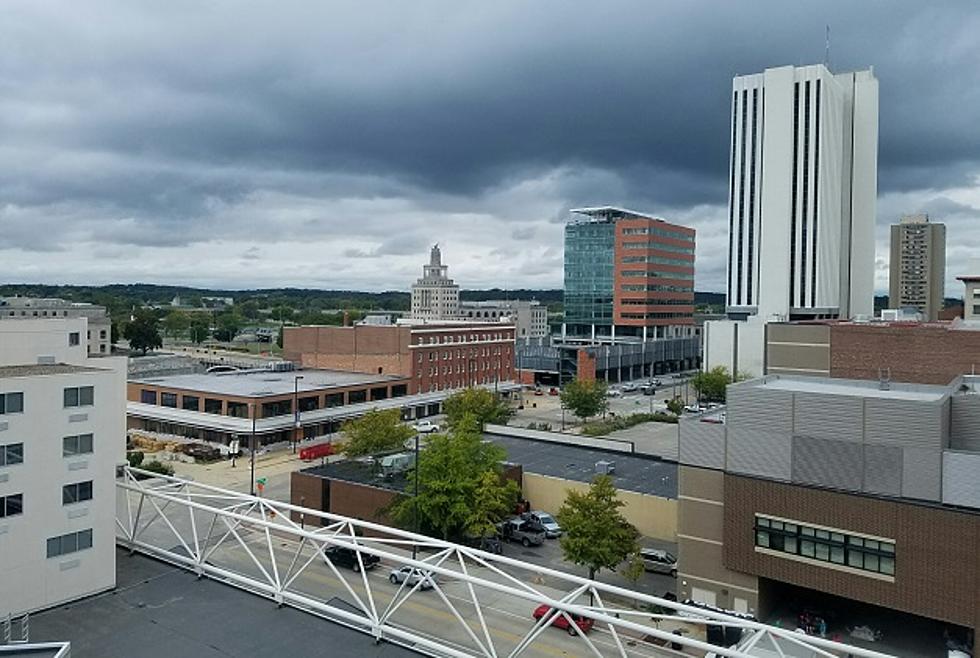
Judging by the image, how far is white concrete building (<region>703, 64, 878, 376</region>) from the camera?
371 ft

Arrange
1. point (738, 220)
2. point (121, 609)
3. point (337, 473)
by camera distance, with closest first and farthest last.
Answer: point (121, 609) < point (337, 473) < point (738, 220)

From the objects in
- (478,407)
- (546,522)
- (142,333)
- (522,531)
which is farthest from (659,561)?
(142,333)

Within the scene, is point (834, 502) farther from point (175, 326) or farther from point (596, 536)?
point (175, 326)

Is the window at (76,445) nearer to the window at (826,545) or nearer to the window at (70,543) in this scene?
the window at (70,543)

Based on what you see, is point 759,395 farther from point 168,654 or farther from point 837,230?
point 837,230

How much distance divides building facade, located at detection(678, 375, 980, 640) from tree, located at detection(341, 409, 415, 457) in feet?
72.6

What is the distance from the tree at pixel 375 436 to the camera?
47062mm

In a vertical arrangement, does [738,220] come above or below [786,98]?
below

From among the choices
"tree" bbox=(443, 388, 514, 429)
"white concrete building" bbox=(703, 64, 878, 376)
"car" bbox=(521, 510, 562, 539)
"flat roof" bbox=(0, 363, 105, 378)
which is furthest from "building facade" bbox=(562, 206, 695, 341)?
"flat roof" bbox=(0, 363, 105, 378)

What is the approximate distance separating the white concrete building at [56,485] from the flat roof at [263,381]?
37.5m

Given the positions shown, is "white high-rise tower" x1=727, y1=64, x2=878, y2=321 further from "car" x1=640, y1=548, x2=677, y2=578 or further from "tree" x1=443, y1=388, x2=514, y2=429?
"car" x1=640, y1=548, x2=677, y2=578

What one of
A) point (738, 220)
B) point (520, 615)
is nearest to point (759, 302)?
point (738, 220)

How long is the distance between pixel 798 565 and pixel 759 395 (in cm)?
603

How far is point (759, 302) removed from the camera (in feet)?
390
